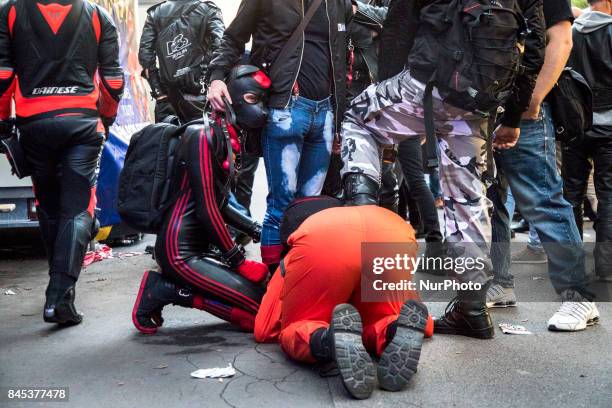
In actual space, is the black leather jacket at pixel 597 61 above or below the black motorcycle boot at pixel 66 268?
above

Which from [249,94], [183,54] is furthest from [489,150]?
[183,54]

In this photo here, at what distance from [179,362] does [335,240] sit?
985 mm

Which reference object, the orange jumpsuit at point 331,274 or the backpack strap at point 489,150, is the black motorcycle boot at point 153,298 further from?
the backpack strap at point 489,150

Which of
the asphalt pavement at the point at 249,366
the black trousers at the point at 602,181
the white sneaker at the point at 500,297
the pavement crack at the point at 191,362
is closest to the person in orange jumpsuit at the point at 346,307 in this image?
the asphalt pavement at the point at 249,366

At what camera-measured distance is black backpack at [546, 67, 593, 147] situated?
15.1 feet

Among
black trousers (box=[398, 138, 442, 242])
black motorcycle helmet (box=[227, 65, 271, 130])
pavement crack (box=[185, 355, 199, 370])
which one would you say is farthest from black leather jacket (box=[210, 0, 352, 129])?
black trousers (box=[398, 138, 442, 242])

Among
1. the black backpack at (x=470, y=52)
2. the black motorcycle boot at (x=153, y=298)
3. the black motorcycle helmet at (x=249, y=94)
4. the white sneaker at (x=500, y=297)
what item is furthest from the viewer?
the white sneaker at (x=500, y=297)

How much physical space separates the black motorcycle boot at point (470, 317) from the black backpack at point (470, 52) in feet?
2.61

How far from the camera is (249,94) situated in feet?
14.5

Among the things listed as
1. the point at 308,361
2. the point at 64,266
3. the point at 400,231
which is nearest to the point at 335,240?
the point at 400,231

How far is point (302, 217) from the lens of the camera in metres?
3.85

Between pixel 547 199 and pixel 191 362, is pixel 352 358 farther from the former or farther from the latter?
pixel 547 199

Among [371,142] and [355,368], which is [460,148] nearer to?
[371,142]

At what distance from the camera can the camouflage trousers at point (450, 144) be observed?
4.01 metres
